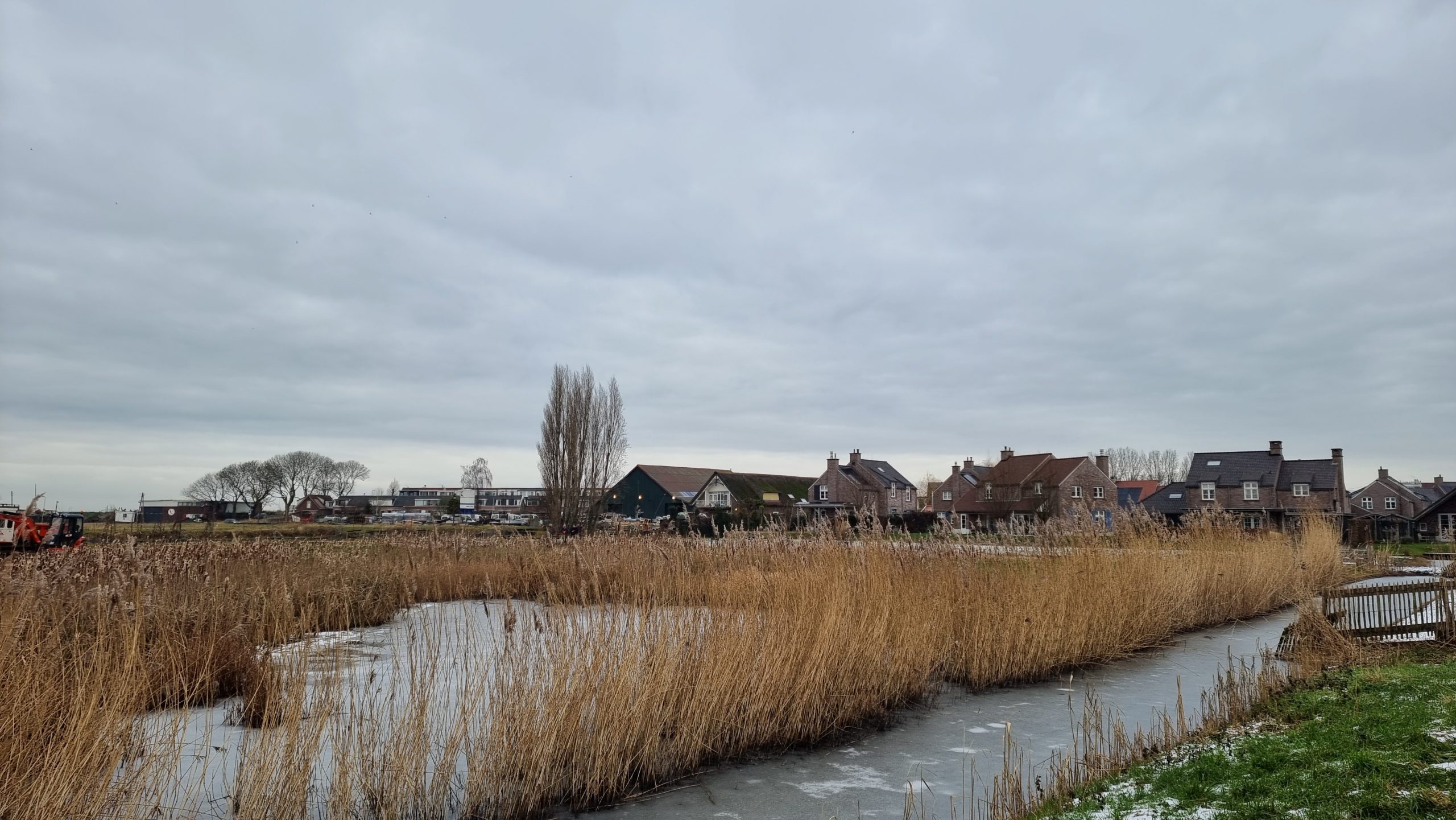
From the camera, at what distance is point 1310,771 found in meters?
4.12

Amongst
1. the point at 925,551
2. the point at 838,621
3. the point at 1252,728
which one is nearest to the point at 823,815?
the point at 838,621

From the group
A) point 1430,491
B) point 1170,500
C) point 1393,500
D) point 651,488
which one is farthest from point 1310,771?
point 1430,491

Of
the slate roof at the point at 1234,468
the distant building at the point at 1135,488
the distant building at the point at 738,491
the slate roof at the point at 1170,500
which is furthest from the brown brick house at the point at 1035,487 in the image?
the distant building at the point at 1135,488

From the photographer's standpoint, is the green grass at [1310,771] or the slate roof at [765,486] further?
the slate roof at [765,486]

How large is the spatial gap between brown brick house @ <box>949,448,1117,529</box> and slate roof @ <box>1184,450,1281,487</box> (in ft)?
15.6

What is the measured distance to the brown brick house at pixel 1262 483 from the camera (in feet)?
142

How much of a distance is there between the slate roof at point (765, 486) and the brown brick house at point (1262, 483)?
2277 cm

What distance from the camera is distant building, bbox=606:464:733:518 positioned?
5819 cm

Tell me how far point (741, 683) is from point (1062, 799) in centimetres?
202

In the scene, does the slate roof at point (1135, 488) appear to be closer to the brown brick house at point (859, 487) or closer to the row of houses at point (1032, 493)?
the row of houses at point (1032, 493)

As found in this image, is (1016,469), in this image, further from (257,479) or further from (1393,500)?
(257,479)

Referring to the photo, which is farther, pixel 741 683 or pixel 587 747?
pixel 741 683

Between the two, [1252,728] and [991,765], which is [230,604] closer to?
[991,765]

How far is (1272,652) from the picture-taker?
8484 millimetres
